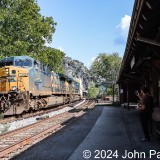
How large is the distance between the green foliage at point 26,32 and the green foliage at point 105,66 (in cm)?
8233

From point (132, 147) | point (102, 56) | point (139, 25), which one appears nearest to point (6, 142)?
point (132, 147)

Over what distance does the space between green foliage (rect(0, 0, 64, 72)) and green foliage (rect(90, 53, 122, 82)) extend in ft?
270

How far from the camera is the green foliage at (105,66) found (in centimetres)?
13012

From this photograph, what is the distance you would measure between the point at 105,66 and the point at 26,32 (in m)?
90.7

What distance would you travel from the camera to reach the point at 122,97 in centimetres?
4456

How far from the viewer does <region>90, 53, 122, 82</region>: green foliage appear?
13012 cm

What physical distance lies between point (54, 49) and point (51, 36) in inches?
66.0

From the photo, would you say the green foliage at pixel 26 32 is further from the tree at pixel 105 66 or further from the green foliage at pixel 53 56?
the tree at pixel 105 66

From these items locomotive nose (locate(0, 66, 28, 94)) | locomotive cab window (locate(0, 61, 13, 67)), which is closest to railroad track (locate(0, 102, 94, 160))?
locomotive nose (locate(0, 66, 28, 94))

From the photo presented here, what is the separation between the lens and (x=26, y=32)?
A: 4262 centimetres

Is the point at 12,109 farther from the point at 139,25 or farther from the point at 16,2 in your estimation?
the point at 16,2

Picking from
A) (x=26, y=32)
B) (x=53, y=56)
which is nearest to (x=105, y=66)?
(x=53, y=56)

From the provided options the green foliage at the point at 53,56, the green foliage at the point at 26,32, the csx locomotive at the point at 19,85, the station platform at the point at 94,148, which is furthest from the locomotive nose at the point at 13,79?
the green foliage at the point at 53,56

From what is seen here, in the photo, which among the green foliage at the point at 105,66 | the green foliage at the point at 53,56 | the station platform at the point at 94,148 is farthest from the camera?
the green foliage at the point at 105,66
